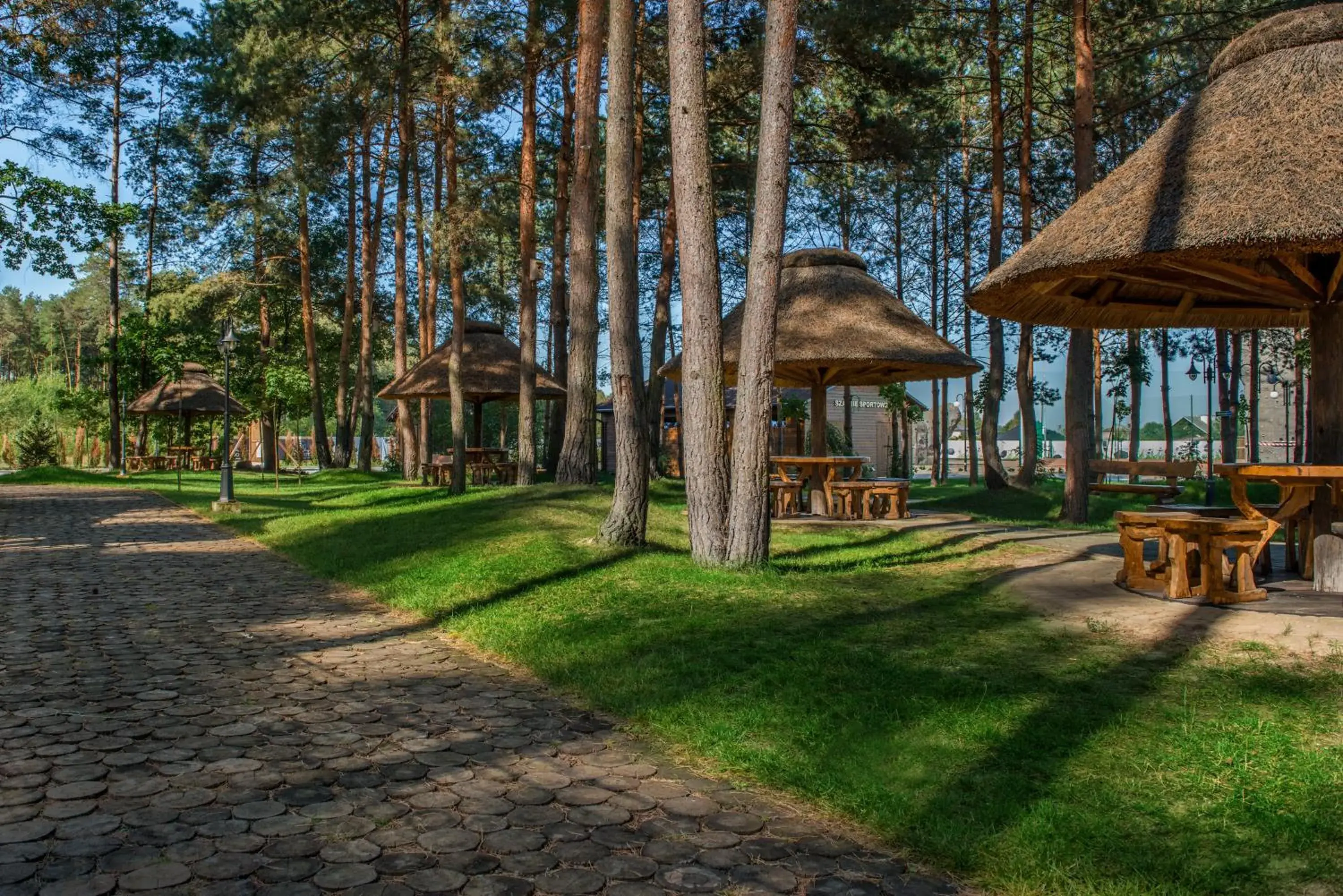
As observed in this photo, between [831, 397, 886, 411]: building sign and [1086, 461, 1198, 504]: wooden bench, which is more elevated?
[831, 397, 886, 411]: building sign

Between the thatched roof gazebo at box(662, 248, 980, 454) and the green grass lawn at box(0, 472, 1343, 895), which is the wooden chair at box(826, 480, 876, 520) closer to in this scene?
the thatched roof gazebo at box(662, 248, 980, 454)

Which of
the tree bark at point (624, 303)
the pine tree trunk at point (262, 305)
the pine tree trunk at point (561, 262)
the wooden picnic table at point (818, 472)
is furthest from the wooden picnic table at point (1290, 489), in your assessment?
the pine tree trunk at point (262, 305)

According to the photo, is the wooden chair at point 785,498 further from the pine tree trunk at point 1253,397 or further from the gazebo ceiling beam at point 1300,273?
the pine tree trunk at point 1253,397

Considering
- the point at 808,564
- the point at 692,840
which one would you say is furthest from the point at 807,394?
the point at 692,840

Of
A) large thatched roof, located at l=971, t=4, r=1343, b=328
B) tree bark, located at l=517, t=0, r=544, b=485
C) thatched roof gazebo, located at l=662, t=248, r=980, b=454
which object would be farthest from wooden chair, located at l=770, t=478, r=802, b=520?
large thatched roof, located at l=971, t=4, r=1343, b=328

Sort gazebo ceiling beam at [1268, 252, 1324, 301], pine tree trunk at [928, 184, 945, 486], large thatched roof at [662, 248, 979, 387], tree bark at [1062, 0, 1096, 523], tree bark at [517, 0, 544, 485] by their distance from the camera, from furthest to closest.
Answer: pine tree trunk at [928, 184, 945, 486] < tree bark at [517, 0, 544, 485] < tree bark at [1062, 0, 1096, 523] < large thatched roof at [662, 248, 979, 387] < gazebo ceiling beam at [1268, 252, 1324, 301]

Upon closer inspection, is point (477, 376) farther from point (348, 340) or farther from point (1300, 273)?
point (1300, 273)

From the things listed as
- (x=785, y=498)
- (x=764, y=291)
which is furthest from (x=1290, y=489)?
(x=785, y=498)

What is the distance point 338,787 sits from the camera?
162 inches

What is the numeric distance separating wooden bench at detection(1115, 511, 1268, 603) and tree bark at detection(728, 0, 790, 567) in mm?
2992

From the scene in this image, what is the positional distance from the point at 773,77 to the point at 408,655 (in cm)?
567

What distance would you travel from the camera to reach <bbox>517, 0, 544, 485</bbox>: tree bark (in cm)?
1838

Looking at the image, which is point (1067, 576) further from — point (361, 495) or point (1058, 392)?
point (1058, 392)

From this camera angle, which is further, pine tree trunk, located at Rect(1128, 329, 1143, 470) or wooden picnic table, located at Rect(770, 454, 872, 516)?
pine tree trunk, located at Rect(1128, 329, 1143, 470)
